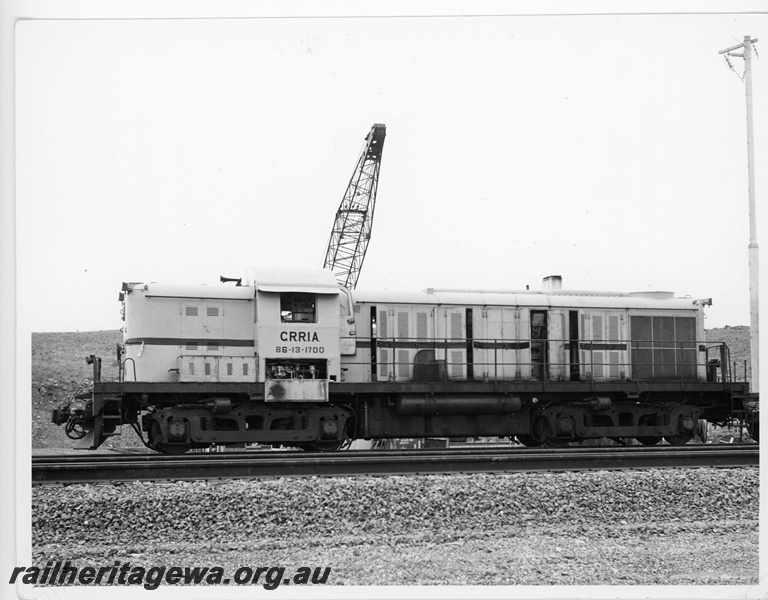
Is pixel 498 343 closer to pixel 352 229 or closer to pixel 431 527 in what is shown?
pixel 431 527

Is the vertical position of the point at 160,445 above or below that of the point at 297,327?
below

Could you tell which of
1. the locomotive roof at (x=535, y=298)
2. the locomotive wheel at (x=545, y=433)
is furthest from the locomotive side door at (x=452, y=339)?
the locomotive wheel at (x=545, y=433)

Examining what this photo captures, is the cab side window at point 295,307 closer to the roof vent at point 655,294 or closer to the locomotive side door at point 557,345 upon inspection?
the locomotive side door at point 557,345

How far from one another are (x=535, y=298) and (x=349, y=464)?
565 cm

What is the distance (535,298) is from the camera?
14359 millimetres

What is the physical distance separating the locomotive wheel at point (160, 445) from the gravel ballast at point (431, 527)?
3.35 metres

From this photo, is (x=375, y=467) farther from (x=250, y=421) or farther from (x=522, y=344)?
(x=522, y=344)

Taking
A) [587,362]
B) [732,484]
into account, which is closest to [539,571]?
[732,484]

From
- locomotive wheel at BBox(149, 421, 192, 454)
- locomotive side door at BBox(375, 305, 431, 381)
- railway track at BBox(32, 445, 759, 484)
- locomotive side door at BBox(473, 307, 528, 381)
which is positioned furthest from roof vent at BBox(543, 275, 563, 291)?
locomotive wheel at BBox(149, 421, 192, 454)

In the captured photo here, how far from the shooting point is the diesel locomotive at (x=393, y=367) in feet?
40.7

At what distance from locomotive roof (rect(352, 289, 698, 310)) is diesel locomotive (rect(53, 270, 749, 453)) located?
2cm

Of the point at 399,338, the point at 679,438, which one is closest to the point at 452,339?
the point at 399,338

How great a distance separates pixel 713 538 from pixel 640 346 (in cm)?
660

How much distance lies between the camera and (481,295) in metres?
14.2
